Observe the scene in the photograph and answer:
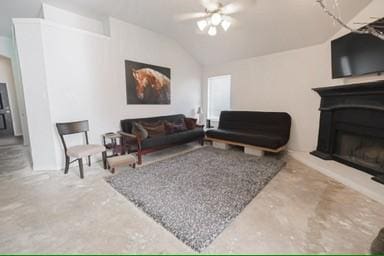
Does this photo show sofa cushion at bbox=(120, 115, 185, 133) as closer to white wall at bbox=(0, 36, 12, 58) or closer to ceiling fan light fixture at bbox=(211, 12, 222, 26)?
ceiling fan light fixture at bbox=(211, 12, 222, 26)

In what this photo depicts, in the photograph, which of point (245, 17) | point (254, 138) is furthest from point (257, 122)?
point (245, 17)

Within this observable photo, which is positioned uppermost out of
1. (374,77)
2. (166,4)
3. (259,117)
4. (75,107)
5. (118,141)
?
(166,4)

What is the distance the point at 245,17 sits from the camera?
3098 mm

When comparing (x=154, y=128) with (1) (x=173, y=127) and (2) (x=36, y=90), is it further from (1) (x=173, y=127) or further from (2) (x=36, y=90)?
(2) (x=36, y=90)

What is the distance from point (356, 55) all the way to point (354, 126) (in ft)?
3.36

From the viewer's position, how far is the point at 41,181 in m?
2.43

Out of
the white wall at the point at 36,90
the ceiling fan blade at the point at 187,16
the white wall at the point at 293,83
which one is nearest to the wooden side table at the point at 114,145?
the white wall at the point at 36,90

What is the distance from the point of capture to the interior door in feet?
17.3

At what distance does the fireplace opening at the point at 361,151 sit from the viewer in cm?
243

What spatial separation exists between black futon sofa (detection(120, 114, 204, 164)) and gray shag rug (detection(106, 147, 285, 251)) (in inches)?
13.6

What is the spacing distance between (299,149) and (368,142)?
1.15m

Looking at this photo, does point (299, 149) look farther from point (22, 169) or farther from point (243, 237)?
point (22, 169)

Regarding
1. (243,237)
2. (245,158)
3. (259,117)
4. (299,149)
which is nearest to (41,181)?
(243,237)

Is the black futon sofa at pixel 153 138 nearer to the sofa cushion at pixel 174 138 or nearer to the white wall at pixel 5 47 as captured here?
the sofa cushion at pixel 174 138
